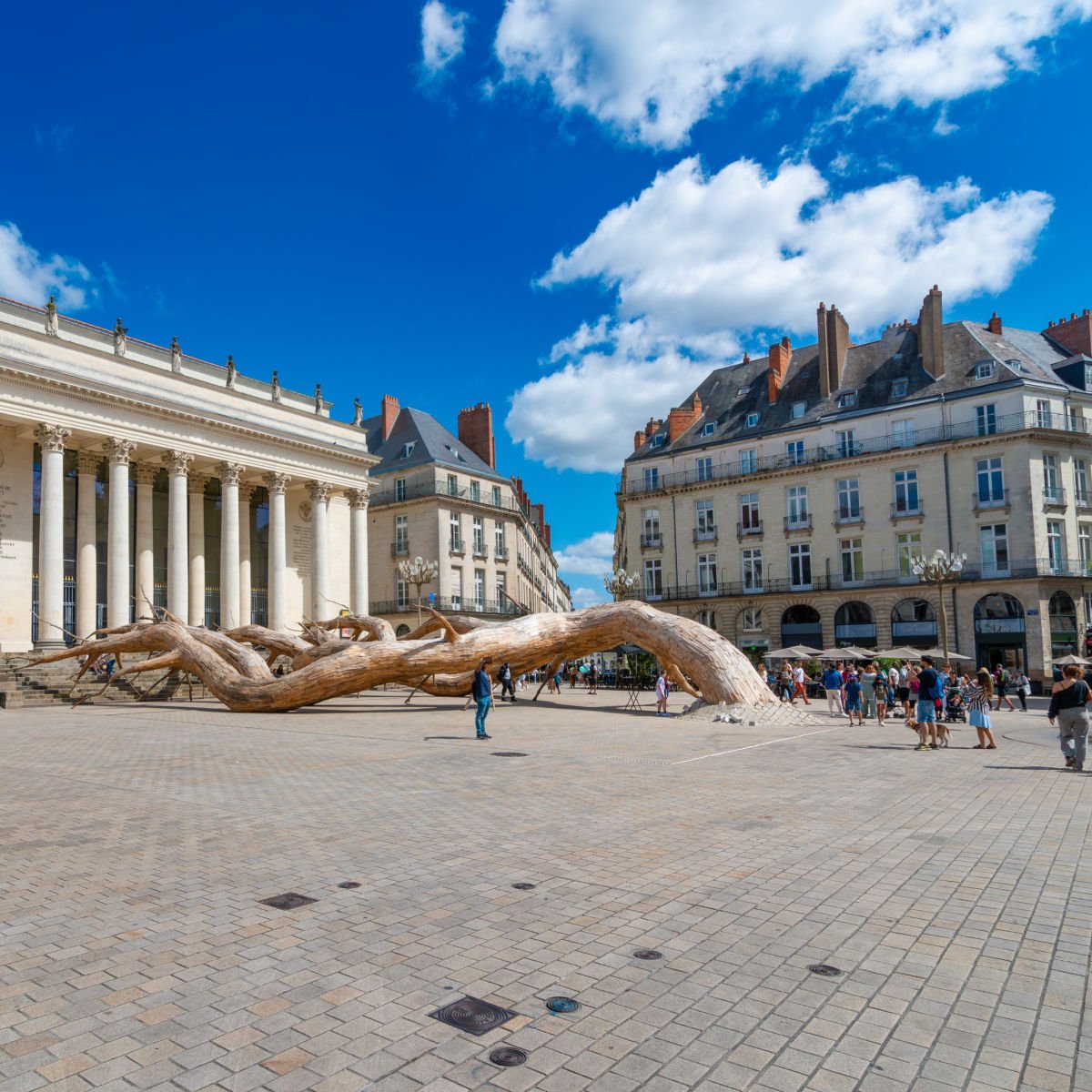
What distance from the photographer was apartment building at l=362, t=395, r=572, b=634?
5400cm

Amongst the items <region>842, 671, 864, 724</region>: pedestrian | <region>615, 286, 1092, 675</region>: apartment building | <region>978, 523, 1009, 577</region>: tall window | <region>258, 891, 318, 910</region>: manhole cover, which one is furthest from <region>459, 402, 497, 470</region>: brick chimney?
<region>258, 891, 318, 910</region>: manhole cover

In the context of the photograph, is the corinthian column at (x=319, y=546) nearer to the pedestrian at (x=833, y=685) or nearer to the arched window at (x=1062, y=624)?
the pedestrian at (x=833, y=685)

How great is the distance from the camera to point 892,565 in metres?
43.1

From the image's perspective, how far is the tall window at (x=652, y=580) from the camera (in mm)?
50625

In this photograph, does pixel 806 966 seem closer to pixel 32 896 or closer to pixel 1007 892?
pixel 1007 892

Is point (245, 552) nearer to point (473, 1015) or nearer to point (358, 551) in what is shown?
point (358, 551)

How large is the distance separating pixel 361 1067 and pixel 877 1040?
209 cm

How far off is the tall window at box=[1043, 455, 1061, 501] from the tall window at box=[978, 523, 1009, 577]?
2486 millimetres

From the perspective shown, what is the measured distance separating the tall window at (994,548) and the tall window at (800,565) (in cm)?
856

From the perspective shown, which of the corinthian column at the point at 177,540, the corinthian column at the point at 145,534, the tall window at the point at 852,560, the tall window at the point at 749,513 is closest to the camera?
the corinthian column at the point at 177,540

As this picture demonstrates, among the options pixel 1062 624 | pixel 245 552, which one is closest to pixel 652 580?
pixel 1062 624

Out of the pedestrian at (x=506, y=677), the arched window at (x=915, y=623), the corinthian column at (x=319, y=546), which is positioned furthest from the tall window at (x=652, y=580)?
the pedestrian at (x=506, y=677)

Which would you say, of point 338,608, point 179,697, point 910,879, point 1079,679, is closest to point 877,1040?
point 910,879

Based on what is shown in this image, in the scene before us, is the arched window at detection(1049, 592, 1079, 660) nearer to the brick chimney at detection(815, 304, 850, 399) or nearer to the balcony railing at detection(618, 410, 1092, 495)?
the balcony railing at detection(618, 410, 1092, 495)
